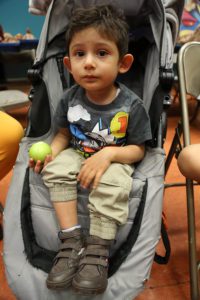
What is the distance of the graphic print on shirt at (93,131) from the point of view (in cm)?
102

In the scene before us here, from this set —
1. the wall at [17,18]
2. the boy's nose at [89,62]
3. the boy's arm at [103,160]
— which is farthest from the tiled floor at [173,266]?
the wall at [17,18]

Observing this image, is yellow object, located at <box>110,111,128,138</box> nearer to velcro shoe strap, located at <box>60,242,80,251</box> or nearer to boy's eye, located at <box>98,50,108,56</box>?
boy's eye, located at <box>98,50,108,56</box>

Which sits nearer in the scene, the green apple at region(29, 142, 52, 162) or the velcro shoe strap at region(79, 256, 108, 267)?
the velcro shoe strap at region(79, 256, 108, 267)

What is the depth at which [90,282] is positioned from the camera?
743mm

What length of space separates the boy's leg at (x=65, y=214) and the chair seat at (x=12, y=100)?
4.72ft

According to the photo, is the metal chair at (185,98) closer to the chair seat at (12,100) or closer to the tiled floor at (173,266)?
the tiled floor at (173,266)

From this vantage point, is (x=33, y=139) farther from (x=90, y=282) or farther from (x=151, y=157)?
(x=90, y=282)

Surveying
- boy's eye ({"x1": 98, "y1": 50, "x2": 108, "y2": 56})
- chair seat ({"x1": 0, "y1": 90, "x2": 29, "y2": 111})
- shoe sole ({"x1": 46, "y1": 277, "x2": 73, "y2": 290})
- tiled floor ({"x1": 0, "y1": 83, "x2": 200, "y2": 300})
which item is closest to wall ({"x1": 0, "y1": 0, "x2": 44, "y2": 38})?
chair seat ({"x1": 0, "y1": 90, "x2": 29, "y2": 111})

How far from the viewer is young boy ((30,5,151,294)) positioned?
0.81 meters

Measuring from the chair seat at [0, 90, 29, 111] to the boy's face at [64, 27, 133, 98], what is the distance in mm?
1429

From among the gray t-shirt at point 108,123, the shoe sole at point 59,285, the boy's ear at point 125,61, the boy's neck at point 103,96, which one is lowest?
the shoe sole at point 59,285

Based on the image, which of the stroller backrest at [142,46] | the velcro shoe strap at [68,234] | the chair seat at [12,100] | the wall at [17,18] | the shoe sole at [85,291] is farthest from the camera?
the wall at [17,18]

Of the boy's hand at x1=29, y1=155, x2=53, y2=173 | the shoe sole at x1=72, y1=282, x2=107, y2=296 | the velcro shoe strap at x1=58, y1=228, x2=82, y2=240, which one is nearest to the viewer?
the shoe sole at x1=72, y1=282, x2=107, y2=296

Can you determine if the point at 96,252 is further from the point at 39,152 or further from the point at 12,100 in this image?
the point at 12,100
